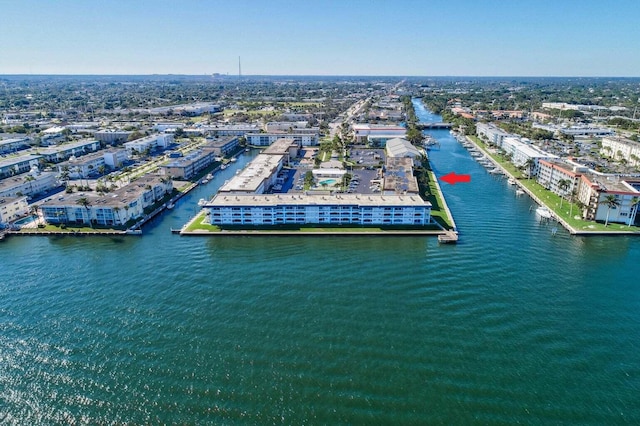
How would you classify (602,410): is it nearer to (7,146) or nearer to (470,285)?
(470,285)

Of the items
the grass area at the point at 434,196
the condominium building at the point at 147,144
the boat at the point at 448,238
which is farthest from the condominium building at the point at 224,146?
the boat at the point at 448,238

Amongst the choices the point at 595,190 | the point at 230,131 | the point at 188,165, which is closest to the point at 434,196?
the point at 595,190

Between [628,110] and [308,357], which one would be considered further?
[628,110]

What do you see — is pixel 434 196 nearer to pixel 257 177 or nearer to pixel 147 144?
pixel 257 177

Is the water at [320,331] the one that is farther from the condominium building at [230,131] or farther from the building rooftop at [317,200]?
the condominium building at [230,131]

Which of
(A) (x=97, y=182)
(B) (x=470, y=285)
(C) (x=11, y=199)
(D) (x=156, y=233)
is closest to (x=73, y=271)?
(D) (x=156, y=233)

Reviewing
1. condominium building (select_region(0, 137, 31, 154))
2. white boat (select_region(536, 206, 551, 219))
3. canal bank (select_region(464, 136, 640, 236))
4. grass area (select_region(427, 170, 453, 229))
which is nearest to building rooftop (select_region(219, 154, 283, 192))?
grass area (select_region(427, 170, 453, 229))

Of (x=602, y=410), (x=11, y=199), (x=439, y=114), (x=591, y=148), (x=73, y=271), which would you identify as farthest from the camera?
(x=439, y=114)

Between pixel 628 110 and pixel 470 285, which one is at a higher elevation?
pixel 628 110
